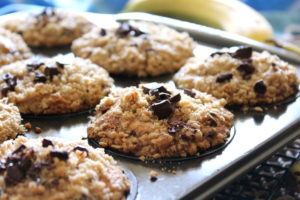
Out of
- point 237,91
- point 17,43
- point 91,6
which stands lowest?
point 91,6

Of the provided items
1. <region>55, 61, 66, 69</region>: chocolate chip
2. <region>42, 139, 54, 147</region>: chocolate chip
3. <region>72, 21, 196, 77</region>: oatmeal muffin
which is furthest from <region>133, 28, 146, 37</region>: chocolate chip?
<region>42, 139, 54, 147</region>: chocolate chip

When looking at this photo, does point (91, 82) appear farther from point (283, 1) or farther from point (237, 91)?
point (283, 1)

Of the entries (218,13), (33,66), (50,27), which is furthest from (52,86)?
(218,13)

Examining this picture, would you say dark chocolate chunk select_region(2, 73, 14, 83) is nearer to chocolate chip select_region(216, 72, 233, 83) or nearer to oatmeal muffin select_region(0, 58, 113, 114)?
oatmeal muffin select_region(0, 58, 113, 114)

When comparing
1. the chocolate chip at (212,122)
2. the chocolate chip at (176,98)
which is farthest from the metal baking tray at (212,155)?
the chocolate chip at (176,98)

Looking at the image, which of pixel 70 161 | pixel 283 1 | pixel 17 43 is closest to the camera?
pixel 70 161

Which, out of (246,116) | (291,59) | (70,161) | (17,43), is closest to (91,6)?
(17,43)

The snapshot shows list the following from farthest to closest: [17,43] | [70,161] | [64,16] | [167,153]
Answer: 1. [64,16]
2. [17,43]
3. [167,153]
4. [70,161]

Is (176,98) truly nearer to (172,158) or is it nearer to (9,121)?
(172,158)
